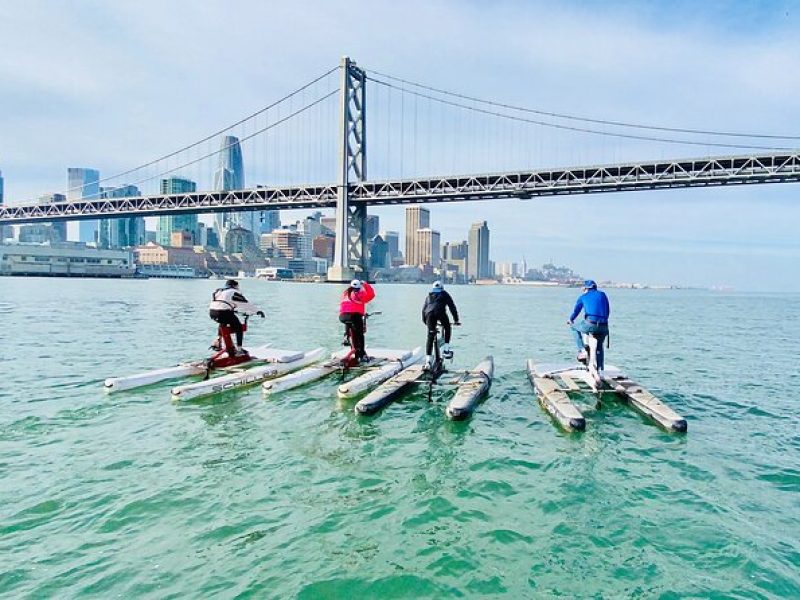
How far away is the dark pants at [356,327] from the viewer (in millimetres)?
11477

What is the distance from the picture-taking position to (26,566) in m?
4.27

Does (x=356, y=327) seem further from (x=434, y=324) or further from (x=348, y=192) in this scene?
(x=348, y=192)

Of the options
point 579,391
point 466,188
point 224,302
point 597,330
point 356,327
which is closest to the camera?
point 597,330

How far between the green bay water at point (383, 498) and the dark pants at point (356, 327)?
1.33m

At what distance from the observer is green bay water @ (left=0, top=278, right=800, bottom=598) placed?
14.0 ft

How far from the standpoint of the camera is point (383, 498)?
573cm

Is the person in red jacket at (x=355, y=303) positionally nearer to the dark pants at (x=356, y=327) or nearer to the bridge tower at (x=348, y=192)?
the dark pants at (x=356, y=327)

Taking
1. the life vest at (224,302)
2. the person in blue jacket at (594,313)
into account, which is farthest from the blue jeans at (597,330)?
the life vest at (224,302)

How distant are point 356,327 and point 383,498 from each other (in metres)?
6.26

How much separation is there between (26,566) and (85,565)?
48cm

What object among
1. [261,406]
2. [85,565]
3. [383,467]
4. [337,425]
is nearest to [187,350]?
[261,406]

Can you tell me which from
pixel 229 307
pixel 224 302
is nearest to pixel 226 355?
pixel 229 307

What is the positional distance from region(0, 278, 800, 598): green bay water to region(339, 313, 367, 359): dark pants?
133 centimetres

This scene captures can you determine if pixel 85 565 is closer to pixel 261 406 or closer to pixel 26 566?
pixel 26 566
